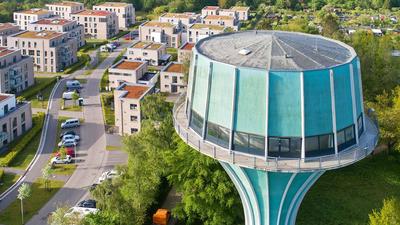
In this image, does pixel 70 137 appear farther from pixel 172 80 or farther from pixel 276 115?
pixel 276 115

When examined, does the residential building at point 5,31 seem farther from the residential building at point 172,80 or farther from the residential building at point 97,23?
the residential building at point 172,80

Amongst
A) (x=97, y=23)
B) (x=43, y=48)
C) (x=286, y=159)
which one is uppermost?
(x=97, y=23)

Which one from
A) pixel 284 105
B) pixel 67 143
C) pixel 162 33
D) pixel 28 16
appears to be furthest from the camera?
pixel 28 16

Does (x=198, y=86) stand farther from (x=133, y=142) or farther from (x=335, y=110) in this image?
(x=133, y=142)

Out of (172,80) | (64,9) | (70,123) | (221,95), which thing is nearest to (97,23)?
(64,9)

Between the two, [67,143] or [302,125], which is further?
[67,143]

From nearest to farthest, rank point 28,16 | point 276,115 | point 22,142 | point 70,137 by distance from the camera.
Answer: point 276,115 < point 22,142 < point 70,137 < point 28,16

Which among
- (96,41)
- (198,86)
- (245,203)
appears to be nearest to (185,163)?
(245,203)

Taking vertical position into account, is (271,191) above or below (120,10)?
below
